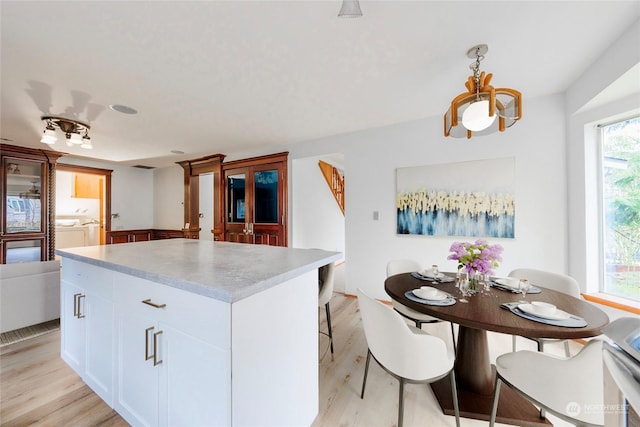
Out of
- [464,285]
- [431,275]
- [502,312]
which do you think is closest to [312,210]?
[431,275]

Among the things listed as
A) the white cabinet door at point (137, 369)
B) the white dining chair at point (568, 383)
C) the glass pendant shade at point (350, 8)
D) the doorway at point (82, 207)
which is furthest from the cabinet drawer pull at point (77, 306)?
the doorway at point (82, 207)

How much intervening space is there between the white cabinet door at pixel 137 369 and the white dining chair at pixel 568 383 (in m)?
1.67

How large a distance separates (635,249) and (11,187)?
8.07 m

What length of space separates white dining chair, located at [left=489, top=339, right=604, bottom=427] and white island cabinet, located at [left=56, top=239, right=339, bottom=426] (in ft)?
3.34

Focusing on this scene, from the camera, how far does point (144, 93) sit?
2.31 metres


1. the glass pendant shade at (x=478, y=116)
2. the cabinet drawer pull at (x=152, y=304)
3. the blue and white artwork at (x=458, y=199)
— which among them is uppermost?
the glass pendant shade at (x=478, y=116)

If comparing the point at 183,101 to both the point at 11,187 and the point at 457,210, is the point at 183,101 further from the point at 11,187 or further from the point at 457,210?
the point at 11,187

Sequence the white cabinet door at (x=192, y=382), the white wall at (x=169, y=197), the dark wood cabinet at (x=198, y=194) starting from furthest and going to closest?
1. the white wall at (x=169, y=197)
2. the dark wood cabinet at (x=198, y=194)
3. the white cabinet door at (x=192, y=382)

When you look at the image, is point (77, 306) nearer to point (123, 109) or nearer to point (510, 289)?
point (123, 109)

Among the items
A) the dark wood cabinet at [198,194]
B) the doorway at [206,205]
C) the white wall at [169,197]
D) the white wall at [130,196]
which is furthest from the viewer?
the white wall at [169,197]

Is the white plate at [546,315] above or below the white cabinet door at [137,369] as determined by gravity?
above

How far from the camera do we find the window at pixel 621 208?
1991 mm

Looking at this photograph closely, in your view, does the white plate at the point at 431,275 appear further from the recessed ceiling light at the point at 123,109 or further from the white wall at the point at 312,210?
the recessed ceiling light at the point at 123,109

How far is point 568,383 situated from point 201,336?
4.93 ft
